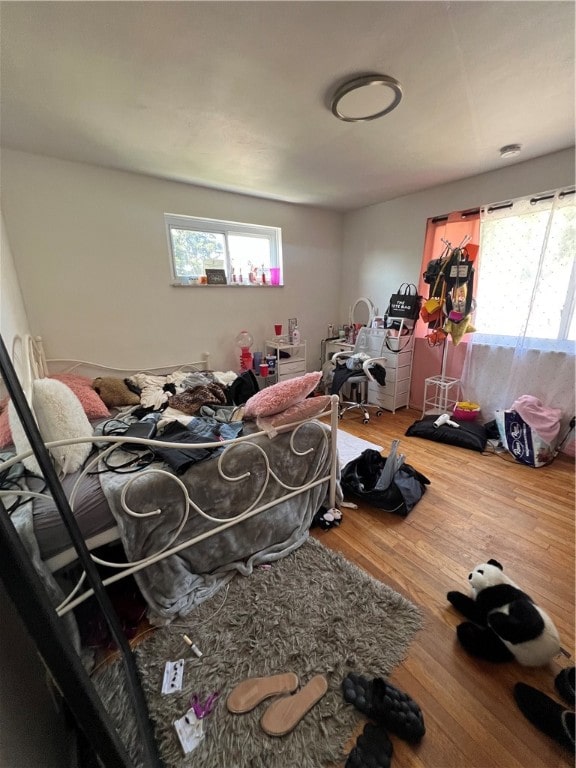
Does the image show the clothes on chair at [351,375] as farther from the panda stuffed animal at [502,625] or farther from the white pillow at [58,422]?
the white pillow at [58,422]

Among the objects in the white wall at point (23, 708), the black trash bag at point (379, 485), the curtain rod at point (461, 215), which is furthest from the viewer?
the curtain rod at point (461, 215)

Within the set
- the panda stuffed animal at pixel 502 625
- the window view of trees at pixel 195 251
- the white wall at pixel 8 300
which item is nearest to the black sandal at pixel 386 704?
the panda stuffed animal at pixel 502 625

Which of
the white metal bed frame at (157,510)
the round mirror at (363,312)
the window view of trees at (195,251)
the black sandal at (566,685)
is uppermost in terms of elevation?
the window view of trees at (195,251)

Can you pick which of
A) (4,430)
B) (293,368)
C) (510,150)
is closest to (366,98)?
(510,150)

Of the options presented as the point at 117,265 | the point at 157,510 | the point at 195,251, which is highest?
the point at 195,251

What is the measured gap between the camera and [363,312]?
4.19 m

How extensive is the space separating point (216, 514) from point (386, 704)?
35.8 inches

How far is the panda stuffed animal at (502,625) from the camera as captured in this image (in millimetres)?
1104

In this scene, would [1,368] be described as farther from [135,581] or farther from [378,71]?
[378,71]

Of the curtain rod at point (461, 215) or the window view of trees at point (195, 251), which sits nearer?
the curtain rod at point (461, 215)

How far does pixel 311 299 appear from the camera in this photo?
4.11 meters

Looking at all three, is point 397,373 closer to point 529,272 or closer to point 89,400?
point 529,272

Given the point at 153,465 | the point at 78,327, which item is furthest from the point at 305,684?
the point at 78,327

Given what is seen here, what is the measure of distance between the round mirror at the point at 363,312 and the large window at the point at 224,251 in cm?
116
